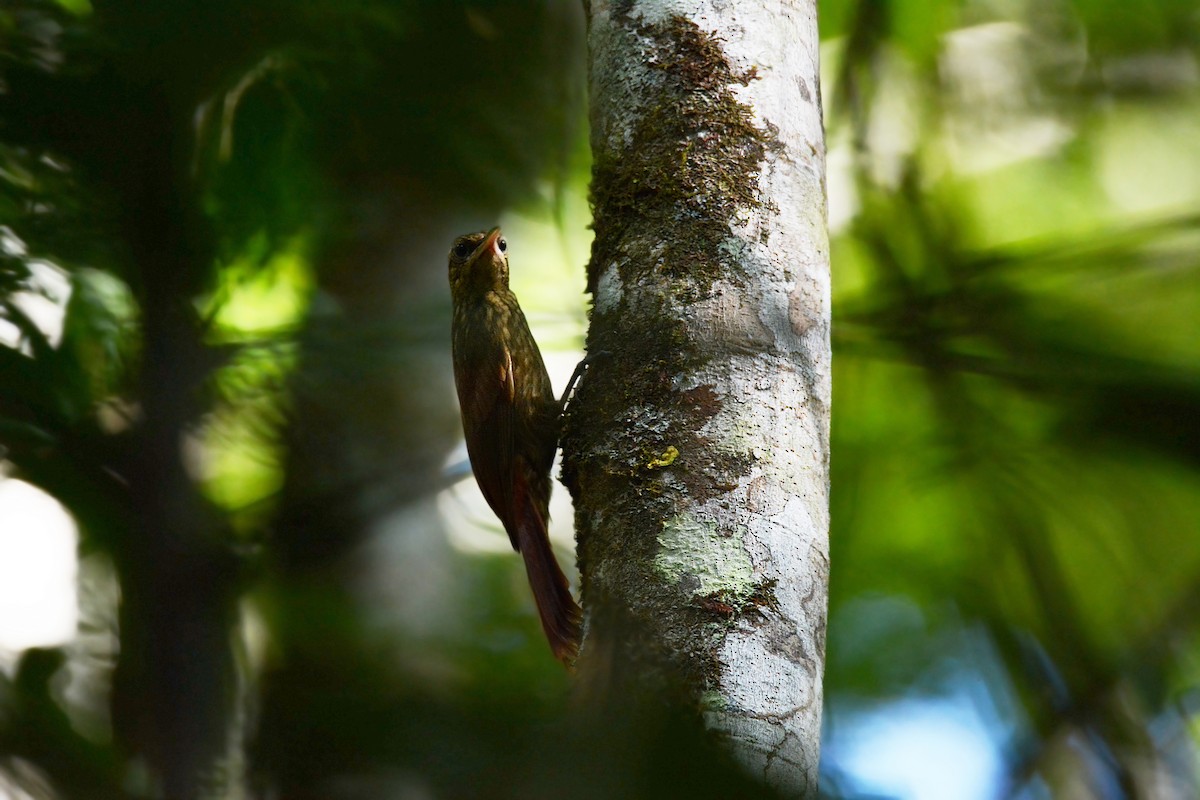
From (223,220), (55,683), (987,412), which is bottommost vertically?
(55,683)

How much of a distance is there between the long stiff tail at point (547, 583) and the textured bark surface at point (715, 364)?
1.06m

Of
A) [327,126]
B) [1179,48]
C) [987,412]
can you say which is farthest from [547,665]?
[1179,48]

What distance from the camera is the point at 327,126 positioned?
204 cm

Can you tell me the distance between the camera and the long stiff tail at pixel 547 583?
10.0ft

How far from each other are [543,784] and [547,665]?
168 mm

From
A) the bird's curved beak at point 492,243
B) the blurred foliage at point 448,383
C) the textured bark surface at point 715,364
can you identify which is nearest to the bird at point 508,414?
the bird's curved beak at point 492,243

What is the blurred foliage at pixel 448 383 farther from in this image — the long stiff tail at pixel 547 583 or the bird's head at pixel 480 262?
the long stiff tail at pixel 547 583

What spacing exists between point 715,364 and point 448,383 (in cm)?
246

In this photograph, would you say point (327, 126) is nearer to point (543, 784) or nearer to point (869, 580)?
point (543, 784)

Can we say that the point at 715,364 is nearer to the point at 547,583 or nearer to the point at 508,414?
the point at 547,583

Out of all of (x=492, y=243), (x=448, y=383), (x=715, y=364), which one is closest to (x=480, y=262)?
(x=492, y=243)

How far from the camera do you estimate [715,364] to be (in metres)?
1.76

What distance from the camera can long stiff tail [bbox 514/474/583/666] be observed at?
3.06 m

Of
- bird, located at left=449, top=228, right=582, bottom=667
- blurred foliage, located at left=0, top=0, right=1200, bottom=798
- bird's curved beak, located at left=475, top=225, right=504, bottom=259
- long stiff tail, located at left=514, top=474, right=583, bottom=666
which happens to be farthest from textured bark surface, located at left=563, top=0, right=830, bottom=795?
bird's curved beak, located at left=475, top=225, right=504, bottom=259
